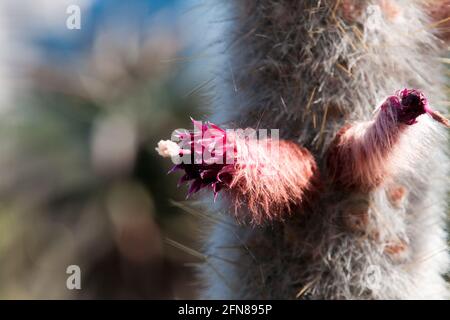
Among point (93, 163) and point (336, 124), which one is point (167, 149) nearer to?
point (336, 124)

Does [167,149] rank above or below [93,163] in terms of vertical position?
below

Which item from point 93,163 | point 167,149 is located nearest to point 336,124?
point 167,149

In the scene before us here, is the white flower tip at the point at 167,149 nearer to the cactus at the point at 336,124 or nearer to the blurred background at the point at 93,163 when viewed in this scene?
the cactus at the point at 336,124

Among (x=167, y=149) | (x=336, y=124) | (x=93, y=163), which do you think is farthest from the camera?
(x=93, y=163)

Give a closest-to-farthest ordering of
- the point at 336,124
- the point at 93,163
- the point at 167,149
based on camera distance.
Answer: the point at 167,149 → the point at 336,124 → the point at 93,163

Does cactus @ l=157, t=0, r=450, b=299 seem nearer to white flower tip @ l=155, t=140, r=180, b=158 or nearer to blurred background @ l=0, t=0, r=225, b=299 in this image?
white flower tip @ l=155, t=140, r=180, b=158

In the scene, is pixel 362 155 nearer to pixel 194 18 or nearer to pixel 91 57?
pixel 194 18

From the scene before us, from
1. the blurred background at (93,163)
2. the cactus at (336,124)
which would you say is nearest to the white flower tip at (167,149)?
the cactus at (336,124)
